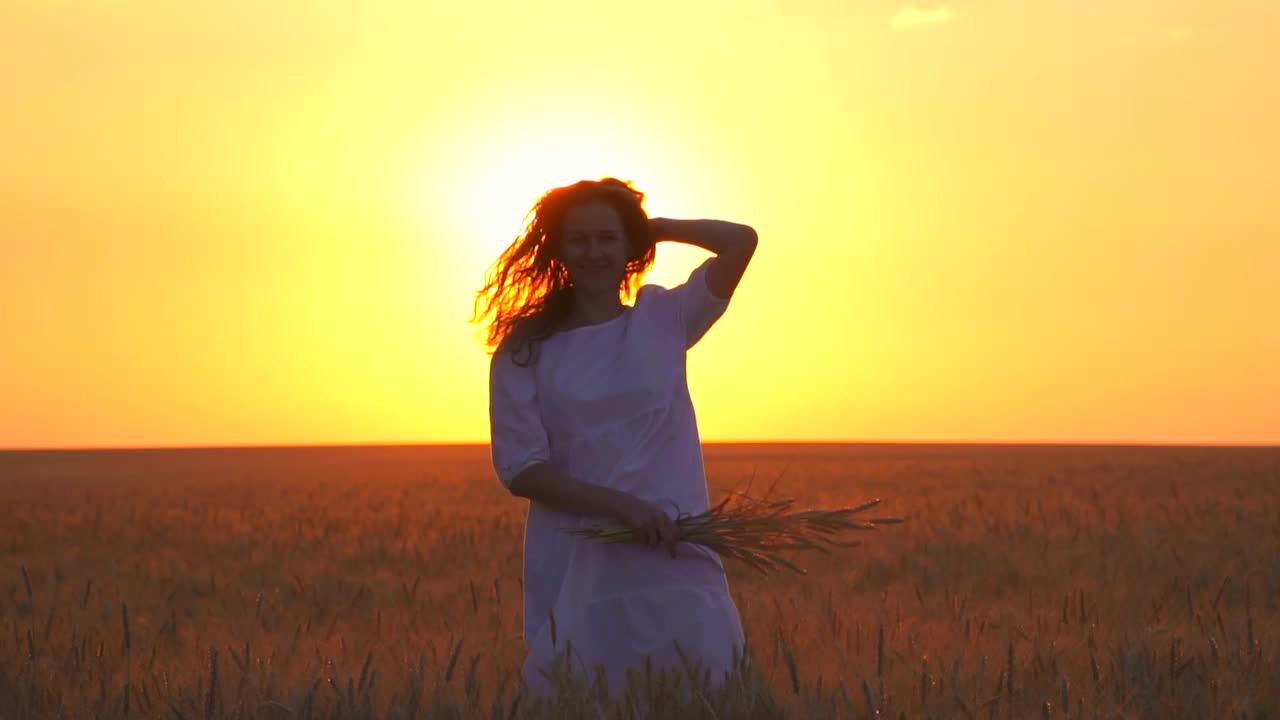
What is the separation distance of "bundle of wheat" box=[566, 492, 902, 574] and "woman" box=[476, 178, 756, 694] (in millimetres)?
67

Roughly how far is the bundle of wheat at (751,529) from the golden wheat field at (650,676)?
29cm

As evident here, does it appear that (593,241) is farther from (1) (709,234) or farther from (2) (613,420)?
(2) (613,420)

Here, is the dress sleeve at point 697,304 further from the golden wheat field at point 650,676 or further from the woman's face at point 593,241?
the golden wheat field at point 650,676

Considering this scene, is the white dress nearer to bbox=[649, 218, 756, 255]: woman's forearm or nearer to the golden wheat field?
bbox=[649, 218, 756, 255]: woman's forearm

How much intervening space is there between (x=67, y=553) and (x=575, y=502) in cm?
690

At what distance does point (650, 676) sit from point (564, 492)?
531 mm

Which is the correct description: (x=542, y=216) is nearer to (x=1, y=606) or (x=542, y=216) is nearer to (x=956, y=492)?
(x=1, y=606)

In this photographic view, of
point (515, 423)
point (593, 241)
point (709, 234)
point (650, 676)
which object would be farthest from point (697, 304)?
point (650, 676)

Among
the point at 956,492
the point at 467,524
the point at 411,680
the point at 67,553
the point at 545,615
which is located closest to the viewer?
the point at 411,680

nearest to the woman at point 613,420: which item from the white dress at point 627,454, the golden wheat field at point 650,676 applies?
the white dress at point 627,454

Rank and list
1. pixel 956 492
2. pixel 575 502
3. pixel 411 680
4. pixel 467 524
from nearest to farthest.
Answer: pixel 411 680
pixel 575 502
pixel 467 524
pixel 956 492

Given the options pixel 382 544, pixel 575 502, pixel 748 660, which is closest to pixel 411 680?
pixel 575 502

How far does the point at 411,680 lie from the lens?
355cm

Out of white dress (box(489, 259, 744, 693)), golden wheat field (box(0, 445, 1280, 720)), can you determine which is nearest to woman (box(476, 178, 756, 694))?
white dress (box(489, 259, 744, 693))
